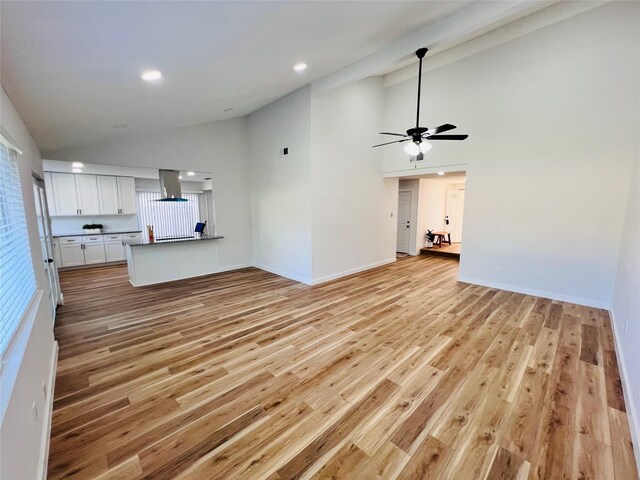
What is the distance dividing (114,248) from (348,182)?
6612 millimetres

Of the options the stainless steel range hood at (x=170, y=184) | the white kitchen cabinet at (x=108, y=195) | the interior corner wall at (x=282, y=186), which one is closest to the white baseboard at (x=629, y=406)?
the interior corner wall at (x=282, y=186)

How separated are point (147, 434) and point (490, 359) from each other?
3043 millimetres

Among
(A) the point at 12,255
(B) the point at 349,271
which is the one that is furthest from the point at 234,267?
(A) the point at 12,255

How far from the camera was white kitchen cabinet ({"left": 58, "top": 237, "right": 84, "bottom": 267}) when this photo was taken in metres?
6.68

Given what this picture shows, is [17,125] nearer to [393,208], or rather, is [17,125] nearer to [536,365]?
[536,365]

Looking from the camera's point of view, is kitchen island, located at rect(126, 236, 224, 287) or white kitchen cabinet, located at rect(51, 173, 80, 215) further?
white kitchen cabinet, located at rect(51, 173, 80, 215)

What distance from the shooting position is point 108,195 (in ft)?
24.0

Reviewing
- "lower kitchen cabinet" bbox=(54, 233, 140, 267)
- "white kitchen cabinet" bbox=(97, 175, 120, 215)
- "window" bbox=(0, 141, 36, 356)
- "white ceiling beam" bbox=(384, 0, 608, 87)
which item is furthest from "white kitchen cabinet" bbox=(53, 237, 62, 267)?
"white ceiling beam" bbox=(384, 0, 608, 87)

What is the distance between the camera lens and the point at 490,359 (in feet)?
8.98

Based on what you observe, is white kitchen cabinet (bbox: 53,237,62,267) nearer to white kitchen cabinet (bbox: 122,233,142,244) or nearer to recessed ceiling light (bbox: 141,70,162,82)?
white kitchen cabinet (bbox: 122,233,142,244)

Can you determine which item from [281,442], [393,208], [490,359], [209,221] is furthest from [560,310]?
[209,221]

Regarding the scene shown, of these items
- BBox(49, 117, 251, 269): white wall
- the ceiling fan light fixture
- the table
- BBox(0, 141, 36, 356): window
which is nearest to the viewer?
BBox(0, 141, 36, 356): window

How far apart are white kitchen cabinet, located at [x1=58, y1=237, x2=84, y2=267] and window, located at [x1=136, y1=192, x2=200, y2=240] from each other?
1.57 meters

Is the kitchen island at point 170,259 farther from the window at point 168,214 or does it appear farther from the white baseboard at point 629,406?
the white baseboard at point 629,406
